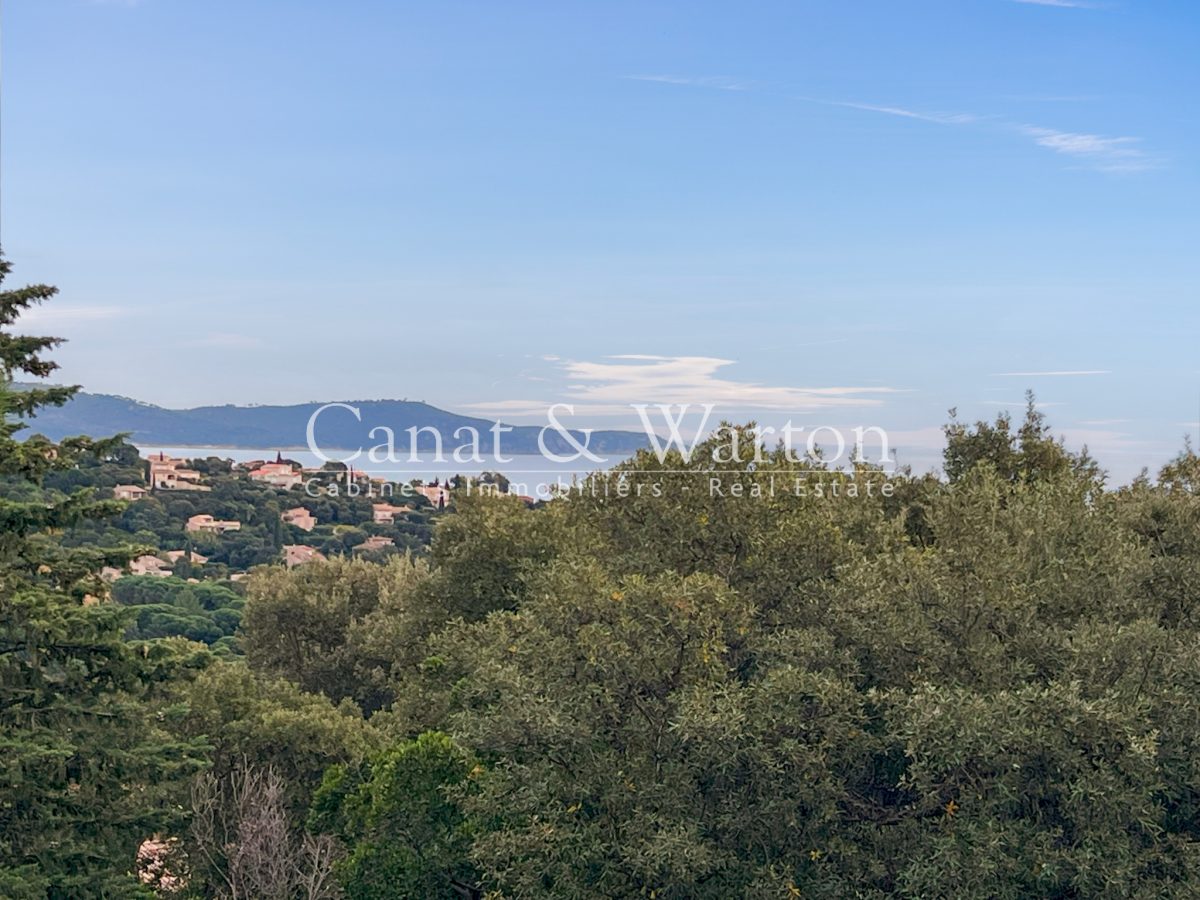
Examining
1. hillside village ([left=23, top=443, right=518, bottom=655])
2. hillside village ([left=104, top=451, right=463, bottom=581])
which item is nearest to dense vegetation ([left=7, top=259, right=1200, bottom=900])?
hillside village ([left=23, top=443, right=518, bottom=655])

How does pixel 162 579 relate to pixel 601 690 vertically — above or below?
below

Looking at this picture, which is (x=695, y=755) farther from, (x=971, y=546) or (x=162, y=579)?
(x=162, y=579)

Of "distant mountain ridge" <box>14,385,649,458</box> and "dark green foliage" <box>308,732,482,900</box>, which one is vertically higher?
"distant mountain ridge" <box>14,385,649,458</box>

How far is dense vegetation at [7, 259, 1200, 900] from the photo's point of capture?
13.0 metres

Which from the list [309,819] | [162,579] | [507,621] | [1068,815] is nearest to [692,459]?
[507,621]

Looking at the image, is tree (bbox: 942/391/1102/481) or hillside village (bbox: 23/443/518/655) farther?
hillside village (bbox: 23/443/518/655)

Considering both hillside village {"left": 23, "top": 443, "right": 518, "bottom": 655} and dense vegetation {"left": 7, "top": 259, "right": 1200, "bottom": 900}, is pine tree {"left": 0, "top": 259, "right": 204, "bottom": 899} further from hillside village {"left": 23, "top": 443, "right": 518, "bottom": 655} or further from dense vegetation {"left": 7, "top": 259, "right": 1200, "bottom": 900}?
hillside village {"left": 23, "top": 443, "right": 518, "bottom": 655}

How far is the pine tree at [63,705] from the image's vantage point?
13.6 meters

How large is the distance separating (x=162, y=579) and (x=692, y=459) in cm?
4687

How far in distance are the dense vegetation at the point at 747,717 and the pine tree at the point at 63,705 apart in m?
0.04

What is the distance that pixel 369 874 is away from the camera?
17578 mm

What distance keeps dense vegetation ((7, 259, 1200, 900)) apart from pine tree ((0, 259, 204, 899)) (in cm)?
4

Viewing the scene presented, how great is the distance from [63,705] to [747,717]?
26.4ft

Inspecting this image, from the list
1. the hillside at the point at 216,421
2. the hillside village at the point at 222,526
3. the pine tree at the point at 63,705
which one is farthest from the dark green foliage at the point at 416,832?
the hillside at the point at 216,421
